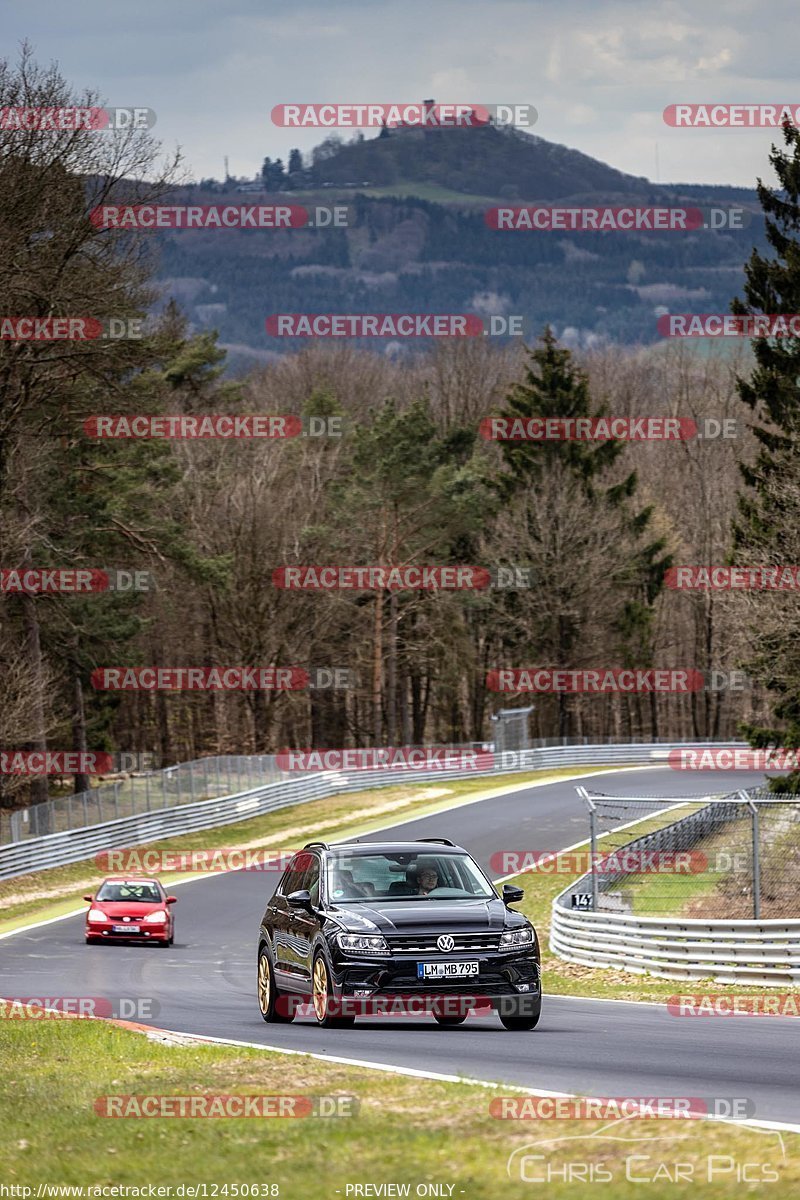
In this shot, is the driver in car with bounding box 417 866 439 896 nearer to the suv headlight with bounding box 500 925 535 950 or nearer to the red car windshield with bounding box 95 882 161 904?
the suv headlight with bounding box 500 925 535 950

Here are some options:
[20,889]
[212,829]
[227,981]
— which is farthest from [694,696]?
[227,981]

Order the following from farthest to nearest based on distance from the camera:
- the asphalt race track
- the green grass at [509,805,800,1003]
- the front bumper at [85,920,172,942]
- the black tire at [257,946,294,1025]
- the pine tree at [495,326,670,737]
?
the pine tree at [495,326,670,737] < the front bumper at [85,920,172,942] < the green grass at [509,805,800,1003] < the black tire at [257,946,294,1025] < the asphalt race track

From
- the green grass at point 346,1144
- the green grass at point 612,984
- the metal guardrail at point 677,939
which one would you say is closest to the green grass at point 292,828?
the metal guardrail at point 677,939

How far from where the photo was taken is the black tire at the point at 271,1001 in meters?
15.9

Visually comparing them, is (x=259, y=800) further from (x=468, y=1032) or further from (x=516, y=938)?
(x=516, y=938)

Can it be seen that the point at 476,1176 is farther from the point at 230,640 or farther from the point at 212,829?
the point at 230,640

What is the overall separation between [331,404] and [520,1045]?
77452 millimetres

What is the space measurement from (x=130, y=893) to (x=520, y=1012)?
17.5 m

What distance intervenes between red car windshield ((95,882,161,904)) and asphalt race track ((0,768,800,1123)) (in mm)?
1012

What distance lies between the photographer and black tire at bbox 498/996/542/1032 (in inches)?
559

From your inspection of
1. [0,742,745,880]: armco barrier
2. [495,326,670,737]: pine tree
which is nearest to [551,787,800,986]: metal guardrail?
[0,742,745,880]: armco barrier

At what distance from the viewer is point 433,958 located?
1376 centimetres

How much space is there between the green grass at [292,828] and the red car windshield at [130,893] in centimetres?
414

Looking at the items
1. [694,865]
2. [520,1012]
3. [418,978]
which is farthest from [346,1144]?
[694,865]
